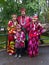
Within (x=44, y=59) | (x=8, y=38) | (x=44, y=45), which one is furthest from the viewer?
(x=44, y=45)

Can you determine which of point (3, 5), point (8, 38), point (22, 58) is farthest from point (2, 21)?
point (22, 58)

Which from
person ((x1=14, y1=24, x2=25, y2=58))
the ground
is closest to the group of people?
person ((x1=14, y1=24, x2=25, y2=58))

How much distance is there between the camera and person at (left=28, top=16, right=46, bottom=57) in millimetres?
10133

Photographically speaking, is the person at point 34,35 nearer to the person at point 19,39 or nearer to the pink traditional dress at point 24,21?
the pink traditional dress at point 24,21

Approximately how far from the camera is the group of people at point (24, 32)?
10086 millimetres

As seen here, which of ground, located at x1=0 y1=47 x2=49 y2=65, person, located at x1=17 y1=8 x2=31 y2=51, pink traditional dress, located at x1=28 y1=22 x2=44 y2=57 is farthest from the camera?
pink traditional dress, located at x1=28 y1=22 x2=44 y2=57

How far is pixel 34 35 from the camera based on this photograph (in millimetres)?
10219

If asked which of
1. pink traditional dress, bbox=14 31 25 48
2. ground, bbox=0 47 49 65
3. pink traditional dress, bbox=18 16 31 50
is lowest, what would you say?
ground, bbox=0 47 49 65

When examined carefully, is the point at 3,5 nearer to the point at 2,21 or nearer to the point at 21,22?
the point at 2,21

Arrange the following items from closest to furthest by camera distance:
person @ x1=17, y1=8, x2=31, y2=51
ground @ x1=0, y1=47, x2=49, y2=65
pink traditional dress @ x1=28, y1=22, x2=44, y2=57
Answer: ground @ x1=0, y1=47, x2=49, y2=65 < person @ x1=17, y1=8, x2=31, y2=51 < pink traditional dress @ x1=28, y1=22, x2=44, y2=57

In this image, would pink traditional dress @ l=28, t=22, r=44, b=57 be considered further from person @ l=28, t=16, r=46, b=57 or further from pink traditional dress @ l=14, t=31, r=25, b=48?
pink traditional dress @ l=14, t=31, r=25, b=48

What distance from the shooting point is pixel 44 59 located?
1005 centimetres

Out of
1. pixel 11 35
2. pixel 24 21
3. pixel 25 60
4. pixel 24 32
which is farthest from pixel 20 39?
pixel 25 60

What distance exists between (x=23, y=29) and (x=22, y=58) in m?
0.97
